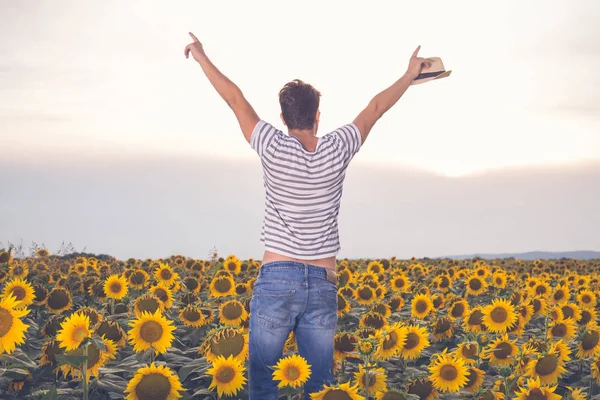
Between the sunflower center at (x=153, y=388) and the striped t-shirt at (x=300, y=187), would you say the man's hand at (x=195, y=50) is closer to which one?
the striped t-shirt at (x=300, y=187)

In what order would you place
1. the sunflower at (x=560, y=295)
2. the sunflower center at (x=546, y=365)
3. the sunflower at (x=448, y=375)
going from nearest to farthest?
the sunflower at (x=448, y=375)
the sunflower center at (x=546, y=365)
the sunflower at (x=560, y=295)

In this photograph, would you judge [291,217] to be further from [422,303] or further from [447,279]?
[447,279]

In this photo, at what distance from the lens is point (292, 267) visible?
5488 mm

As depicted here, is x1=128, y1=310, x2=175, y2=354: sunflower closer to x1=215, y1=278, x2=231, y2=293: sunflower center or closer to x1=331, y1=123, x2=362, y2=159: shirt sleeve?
x1=331, y1=123, x2=362, y2=159: shirt sleeve

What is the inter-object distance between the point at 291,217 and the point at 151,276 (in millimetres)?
9122

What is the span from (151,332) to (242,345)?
1.12 metres

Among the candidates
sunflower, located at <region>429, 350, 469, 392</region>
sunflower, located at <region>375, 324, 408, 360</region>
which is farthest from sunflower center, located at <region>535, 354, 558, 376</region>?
sunflower, located at <region>375, 324, 408, 360</region>

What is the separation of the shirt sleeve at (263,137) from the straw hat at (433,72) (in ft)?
5.45

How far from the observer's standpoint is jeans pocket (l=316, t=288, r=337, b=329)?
5.58 metres

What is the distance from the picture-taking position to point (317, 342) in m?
5.68

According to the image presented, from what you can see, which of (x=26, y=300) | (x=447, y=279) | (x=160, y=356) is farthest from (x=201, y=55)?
(x=447, y=279)

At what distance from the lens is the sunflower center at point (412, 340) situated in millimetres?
8352

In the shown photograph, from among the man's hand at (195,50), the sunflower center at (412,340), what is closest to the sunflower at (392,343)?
the sunflower center at (412,340)

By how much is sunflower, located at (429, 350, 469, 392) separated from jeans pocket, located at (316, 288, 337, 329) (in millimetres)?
2085
